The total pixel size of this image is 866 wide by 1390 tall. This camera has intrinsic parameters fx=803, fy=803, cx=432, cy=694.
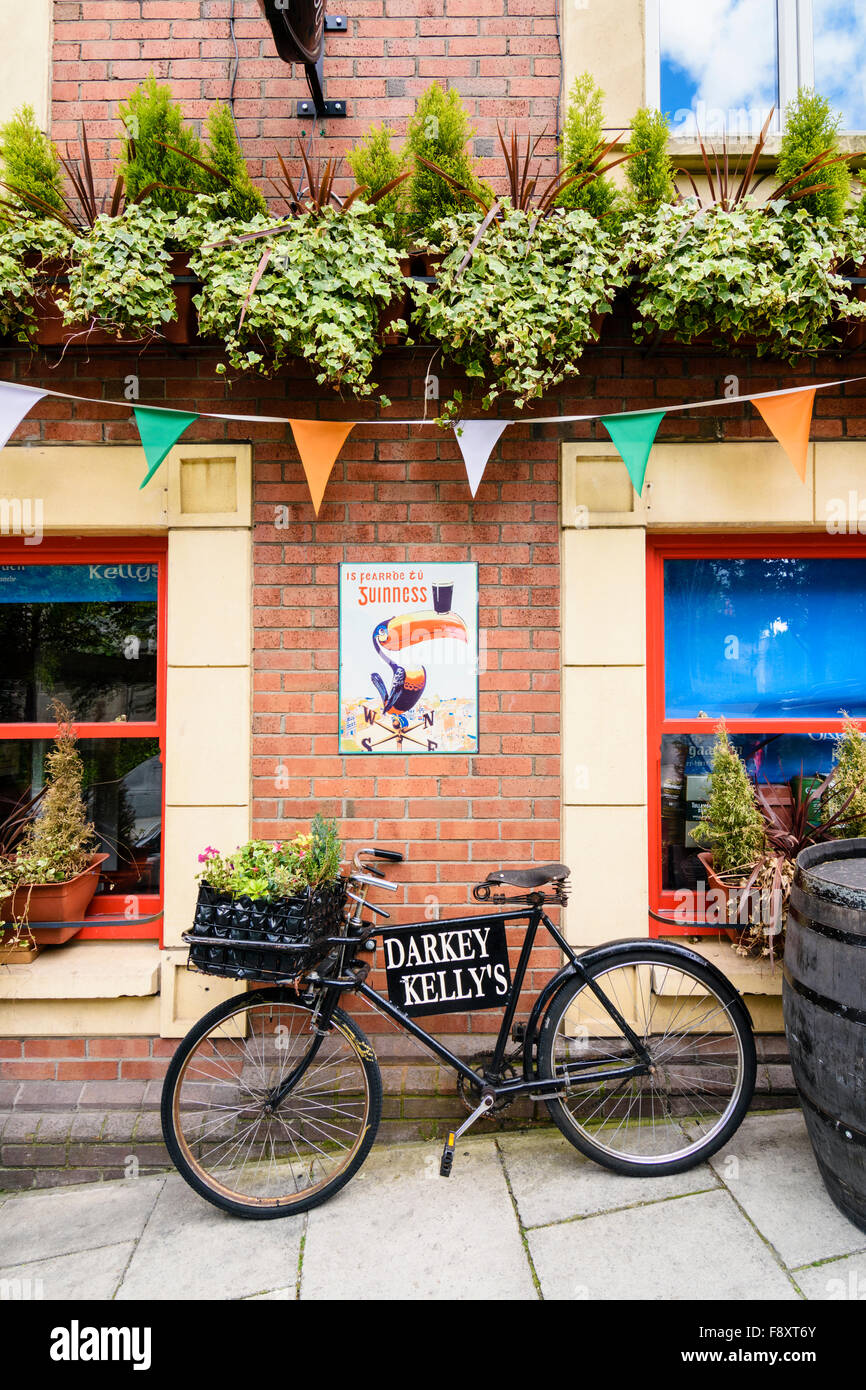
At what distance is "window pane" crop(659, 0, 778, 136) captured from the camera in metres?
3.54

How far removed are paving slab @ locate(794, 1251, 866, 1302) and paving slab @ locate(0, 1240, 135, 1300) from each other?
6.88ft

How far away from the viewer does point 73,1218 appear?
290 centimetres

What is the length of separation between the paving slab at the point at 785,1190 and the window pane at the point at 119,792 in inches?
102

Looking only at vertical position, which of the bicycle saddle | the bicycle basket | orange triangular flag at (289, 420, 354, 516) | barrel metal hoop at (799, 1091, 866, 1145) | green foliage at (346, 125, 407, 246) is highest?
green foliage at (346, 125, 407, 246)

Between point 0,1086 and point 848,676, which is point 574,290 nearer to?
point 848,676

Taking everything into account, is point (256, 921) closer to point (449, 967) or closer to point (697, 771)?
point (449, 967)

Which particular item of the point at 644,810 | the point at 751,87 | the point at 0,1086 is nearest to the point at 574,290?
the point at 751,87

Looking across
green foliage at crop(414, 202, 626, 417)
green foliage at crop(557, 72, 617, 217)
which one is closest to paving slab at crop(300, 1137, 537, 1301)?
green foliage at crop(414, 202, 626, 417)

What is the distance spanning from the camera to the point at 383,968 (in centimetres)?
337

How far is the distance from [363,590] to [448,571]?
0.37m

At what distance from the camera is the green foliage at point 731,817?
126 inches

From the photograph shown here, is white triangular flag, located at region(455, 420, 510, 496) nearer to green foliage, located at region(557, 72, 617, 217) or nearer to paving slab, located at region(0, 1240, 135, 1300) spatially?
green foliage, located at region(557, 72, 617, 217)

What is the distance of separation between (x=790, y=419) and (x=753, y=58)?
1882 millimetres

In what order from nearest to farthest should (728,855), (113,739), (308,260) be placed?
(308,260)
(728,855)
(113,739)
